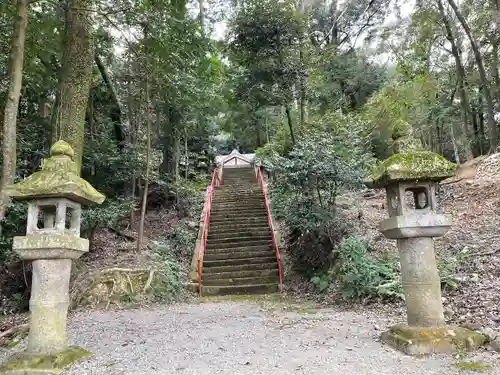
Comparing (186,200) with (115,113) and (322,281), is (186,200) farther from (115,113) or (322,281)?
(322,281)

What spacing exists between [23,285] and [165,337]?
4.74 meters

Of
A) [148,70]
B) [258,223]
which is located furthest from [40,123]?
[258,223]

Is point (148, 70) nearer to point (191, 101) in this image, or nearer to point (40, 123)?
point (191, 101)

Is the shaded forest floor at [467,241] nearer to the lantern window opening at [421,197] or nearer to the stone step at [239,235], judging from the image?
the lantern window opening at [421,197]

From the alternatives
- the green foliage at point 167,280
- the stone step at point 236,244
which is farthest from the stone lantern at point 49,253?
the stone step at point 236,244

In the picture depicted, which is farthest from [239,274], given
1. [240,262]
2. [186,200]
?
[186,200]

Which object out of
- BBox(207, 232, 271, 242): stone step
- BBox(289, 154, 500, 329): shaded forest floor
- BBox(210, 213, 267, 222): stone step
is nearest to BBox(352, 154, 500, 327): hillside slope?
BBox(289, 154, 500, 329): shaded forest floor

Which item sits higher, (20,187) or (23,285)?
(20,187)

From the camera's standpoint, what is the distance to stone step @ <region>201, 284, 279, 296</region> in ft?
29.2

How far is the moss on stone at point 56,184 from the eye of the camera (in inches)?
164

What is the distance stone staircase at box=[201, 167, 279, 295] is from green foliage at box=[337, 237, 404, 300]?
222 cm

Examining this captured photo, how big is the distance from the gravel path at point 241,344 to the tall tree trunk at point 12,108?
2.24 m

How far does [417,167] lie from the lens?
4.33m

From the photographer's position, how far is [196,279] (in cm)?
935
